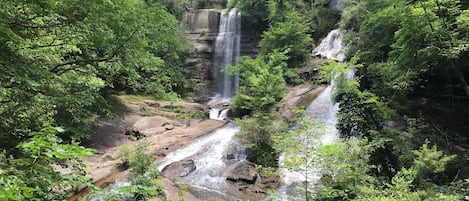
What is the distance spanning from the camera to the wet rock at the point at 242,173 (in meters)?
11.2

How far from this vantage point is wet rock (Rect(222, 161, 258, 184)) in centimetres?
1115

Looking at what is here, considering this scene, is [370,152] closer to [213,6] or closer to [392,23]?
[392,23]

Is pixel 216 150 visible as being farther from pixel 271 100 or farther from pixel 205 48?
pixel 205 48

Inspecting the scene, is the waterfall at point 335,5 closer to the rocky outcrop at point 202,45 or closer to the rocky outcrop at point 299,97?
the rocky outcrop at point 299,97

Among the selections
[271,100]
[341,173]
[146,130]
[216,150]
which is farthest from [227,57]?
[341,173]

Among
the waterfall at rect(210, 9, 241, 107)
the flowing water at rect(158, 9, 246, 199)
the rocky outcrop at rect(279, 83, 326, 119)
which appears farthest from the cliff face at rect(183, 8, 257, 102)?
the rocky outcrop at rect(279, 83, 326, 119)

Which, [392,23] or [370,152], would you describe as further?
[392,23]

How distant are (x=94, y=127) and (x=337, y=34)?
59.3 feet

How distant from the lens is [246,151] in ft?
45.4

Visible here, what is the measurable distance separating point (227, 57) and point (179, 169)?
62.2 feet

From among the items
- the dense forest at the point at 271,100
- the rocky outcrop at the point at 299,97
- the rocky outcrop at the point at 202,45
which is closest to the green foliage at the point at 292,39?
the rocky outcrop at the point at 299,97

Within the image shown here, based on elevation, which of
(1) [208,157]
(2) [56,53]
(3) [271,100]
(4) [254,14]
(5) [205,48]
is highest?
(4) [254,14]

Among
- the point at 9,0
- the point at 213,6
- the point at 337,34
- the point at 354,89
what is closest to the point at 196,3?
the point at 213,6

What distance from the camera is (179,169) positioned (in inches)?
484
